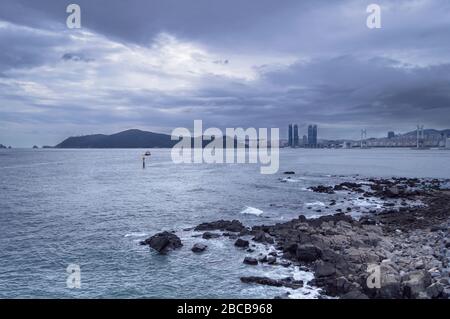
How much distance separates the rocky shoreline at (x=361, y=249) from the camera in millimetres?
16047

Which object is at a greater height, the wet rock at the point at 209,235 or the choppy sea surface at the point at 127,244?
the wet rock at the point at 209,235

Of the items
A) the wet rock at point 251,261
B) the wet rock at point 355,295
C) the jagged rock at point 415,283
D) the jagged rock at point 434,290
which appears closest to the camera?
the jagged rock at point 434,290

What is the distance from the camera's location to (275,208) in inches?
1599

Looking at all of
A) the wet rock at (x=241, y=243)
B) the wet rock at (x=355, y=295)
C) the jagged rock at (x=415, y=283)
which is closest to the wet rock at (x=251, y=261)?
the wet rock at (x=241, y=243)

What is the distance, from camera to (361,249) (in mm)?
22109

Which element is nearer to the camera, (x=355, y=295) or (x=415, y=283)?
(x=355, y=295)

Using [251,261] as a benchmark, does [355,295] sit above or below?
above

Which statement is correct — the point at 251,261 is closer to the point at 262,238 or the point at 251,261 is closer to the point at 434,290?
the point at 262,238

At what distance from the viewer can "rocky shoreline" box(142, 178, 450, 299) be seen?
16.0 metres

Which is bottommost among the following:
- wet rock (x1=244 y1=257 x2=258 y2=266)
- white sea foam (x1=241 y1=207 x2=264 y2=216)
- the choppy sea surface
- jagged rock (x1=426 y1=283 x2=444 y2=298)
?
the choppy sea surface

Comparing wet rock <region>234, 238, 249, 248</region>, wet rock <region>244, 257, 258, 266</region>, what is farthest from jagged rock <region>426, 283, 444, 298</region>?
wet rock <region>234, 238, 249, 248</region>

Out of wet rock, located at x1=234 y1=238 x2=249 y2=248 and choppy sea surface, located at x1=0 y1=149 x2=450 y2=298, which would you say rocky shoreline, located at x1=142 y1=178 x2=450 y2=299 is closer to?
wet rock, located at x1=234 y1=238 x2=249 y2=248

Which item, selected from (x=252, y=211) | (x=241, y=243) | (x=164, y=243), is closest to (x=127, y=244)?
(x=164, y=243)

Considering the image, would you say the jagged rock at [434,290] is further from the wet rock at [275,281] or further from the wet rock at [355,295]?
the wet rock at [275,281]
